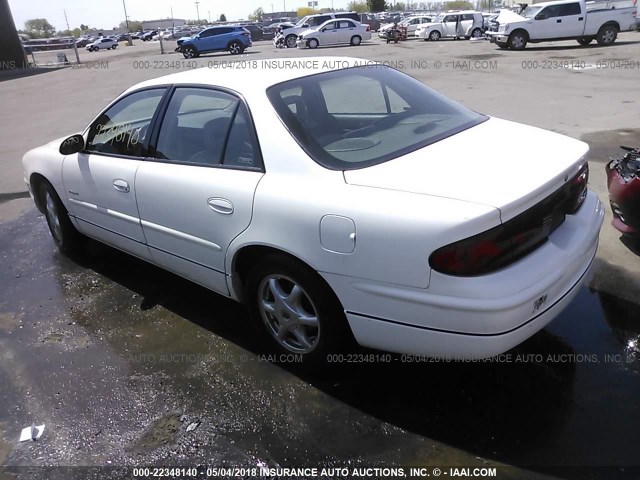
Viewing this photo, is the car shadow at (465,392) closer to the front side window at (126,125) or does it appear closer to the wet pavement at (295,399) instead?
the wet pavement at (295,399)

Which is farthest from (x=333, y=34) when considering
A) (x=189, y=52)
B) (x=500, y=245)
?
(x=500, y=245)

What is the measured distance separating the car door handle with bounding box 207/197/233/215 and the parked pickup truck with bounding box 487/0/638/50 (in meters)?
23.6

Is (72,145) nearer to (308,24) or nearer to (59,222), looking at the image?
(59,222)

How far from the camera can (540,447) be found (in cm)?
237

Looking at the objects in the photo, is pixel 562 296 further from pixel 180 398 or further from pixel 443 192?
pixel 180 398

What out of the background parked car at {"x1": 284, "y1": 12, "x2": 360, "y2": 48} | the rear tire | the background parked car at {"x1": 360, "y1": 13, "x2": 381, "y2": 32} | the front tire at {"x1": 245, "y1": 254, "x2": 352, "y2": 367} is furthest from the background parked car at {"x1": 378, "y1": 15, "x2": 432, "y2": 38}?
the front tire at {"x1": 245, "y1": 254, "x2": 352, "y2": 367}

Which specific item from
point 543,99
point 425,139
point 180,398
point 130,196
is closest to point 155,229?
point 130,196

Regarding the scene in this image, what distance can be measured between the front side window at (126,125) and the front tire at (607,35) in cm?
2414

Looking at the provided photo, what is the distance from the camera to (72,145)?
403 centimetres

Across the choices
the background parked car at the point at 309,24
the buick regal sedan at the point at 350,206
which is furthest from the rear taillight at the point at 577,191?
the background parked car at the point at 309,24

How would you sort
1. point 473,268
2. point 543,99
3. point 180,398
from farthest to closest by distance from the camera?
point 543,99, point 180,398, point 473,268

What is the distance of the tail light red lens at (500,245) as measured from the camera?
7.22ft

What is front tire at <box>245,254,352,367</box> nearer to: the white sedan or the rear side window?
the rear side window

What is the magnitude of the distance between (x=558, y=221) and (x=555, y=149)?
1.39ft
